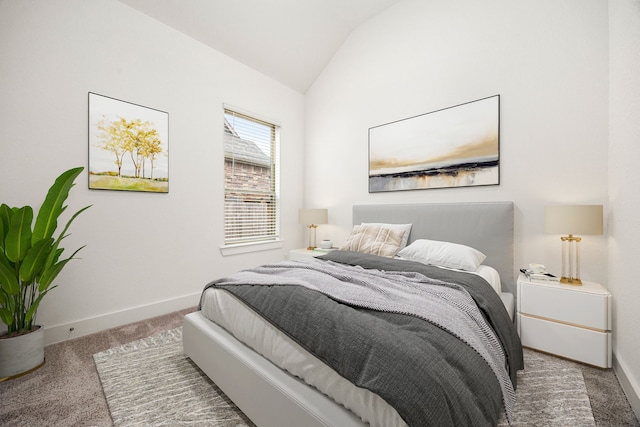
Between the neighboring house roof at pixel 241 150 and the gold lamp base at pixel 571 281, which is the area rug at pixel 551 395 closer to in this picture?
the gold lamp base at pixel 571 281

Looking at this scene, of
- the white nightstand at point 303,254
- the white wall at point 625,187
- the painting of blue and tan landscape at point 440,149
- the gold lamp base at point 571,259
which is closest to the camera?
the white wall at point 625,187

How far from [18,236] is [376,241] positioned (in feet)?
9.12

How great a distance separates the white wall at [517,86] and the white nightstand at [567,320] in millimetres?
464

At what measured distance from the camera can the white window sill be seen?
3263 millimetres

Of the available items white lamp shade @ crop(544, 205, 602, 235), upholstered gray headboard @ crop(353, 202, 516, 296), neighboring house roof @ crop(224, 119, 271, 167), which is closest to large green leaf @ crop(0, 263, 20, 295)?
neighboring house roof @ crop(224, 119, 271, 167)

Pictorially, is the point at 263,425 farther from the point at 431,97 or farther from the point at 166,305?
the point at 431,97

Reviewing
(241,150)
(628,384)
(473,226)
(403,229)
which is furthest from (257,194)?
(628,384)

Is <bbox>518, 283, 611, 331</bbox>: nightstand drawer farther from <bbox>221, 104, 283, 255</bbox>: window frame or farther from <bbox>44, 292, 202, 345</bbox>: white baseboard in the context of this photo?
<bbox>44, 292, 202, 345</bbox>: white baseboard

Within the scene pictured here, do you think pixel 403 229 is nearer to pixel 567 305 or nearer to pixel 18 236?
pixel 567 305

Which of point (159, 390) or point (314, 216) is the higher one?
point (314, 216)

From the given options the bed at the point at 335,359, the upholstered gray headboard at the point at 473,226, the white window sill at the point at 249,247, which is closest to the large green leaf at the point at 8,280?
the bed at the point at 335,359

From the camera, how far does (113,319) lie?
2385 millimetres

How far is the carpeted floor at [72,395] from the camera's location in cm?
134

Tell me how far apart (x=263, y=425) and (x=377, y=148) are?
2.99 metres
